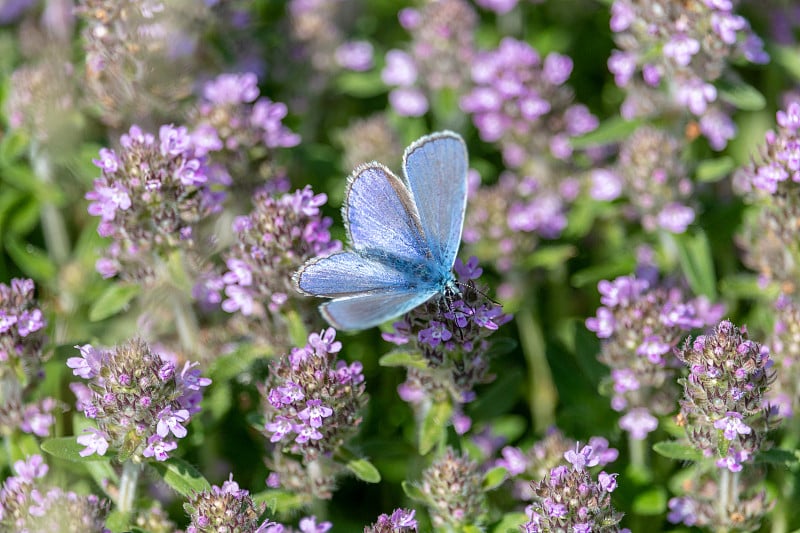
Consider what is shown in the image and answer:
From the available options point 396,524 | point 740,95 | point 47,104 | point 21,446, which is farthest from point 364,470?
point 740,95

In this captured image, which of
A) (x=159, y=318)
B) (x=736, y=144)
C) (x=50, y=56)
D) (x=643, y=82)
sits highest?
(x=50, y=56)

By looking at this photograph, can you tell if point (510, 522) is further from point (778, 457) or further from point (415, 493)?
point (778, 457)

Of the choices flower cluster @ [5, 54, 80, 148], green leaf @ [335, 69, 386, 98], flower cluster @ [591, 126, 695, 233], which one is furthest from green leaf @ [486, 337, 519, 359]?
green leaf @ [335, 69, 386, 98]

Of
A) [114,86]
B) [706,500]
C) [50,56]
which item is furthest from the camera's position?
[50,56]

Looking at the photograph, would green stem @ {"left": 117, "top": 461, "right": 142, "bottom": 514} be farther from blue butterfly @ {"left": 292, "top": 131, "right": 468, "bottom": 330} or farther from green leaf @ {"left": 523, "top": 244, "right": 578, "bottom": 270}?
green leaf @ {"left": 523, "top": 244, "right": 578, "bottom": 270}

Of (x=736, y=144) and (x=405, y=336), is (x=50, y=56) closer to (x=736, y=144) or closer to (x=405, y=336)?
(x=405, y=336)

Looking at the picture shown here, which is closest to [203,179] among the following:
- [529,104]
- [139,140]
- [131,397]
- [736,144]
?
[139,140]

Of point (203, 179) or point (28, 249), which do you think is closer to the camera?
point (203, 179)
